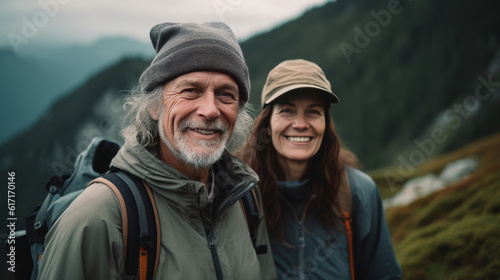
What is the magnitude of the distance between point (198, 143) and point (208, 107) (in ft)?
1.06

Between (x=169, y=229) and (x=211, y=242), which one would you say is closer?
(x=169, y=229)

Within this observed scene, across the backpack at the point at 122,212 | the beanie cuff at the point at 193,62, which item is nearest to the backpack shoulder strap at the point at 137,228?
the backpack at the point at 122,212

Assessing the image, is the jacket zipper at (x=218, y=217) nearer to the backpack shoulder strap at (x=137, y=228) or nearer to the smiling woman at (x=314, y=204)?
the backpack shoulder strap at (x=137, y=228)

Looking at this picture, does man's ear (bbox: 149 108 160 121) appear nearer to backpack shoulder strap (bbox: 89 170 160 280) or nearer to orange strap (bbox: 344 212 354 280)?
backpack shoulder strap (bbox: 89 170 160 280)

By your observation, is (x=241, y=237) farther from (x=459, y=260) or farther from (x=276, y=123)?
(x=459, y=260)

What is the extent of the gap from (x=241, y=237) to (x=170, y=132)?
44.1 inches

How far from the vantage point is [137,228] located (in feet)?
7.46

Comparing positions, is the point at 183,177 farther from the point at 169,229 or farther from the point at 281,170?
the point at 281,170

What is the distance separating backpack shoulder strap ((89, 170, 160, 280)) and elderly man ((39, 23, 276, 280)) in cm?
5

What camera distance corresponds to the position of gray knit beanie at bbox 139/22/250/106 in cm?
271

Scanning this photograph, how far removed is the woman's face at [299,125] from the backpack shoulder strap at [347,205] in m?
0.54

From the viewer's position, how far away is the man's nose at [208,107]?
8.98 ft

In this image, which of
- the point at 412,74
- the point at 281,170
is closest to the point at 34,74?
the point at 412,74

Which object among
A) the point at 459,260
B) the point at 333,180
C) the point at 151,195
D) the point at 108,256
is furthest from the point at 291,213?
the point at 459,260
